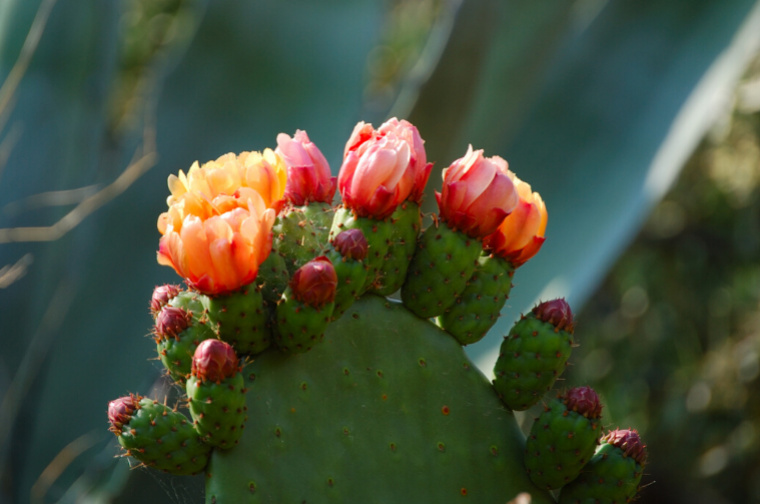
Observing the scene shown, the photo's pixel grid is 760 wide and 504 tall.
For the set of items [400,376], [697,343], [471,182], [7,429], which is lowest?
[7,429]

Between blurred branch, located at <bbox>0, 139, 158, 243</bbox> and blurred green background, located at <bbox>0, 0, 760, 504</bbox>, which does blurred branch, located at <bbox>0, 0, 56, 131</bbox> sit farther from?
blurred branch, located at <bbox>0, 139, 158, 243</bbox>

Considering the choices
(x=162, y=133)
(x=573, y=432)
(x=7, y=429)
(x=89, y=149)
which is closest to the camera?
(x=573, y=432)

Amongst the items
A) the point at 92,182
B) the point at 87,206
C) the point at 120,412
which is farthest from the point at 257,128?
the point at 120,412

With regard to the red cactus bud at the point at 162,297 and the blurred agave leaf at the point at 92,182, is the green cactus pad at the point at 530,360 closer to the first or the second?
the red cactus bud at the point at 162,297

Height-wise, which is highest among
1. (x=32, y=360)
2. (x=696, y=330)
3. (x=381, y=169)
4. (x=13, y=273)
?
(x=381, y=169)

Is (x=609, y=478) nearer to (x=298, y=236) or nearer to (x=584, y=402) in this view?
(x=584, y=402)

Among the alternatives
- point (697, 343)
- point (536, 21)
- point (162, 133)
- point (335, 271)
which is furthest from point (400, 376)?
point (697, 343)

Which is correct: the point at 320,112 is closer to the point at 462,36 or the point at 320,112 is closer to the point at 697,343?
the point at 462,36
